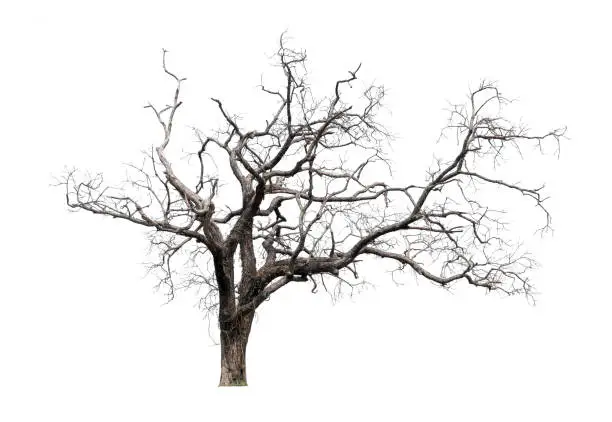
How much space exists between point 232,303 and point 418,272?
7.91 ft

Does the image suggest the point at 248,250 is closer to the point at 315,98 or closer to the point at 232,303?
the point at 232,303

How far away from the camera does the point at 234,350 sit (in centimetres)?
1310

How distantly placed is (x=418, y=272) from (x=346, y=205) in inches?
50.5

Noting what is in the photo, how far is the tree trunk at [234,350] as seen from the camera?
514 inches

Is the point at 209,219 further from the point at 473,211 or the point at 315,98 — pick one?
the point at 473,211

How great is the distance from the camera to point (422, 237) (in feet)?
42.8

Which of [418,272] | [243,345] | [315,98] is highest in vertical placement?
[315,98]

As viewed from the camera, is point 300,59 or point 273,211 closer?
point 300,59

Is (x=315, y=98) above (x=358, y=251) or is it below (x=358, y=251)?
above

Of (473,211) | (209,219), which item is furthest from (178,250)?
(473,211)

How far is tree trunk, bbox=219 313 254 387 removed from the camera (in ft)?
42.8

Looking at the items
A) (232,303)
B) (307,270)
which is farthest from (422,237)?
(232,303)

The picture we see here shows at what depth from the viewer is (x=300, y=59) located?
12719 mm

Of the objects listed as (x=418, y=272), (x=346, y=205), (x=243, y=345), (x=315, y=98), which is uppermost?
(x=315, y=98)
